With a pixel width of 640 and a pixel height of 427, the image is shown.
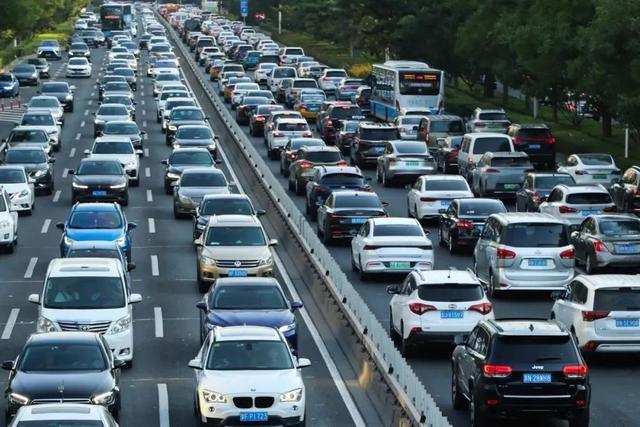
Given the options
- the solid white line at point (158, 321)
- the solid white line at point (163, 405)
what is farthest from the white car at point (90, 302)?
the solid white line at point (158, 321)

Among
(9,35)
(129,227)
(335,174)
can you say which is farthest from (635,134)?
(9,35)

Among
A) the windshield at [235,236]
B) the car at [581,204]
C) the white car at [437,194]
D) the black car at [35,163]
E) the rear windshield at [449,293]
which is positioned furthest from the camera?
the black car at [35,163]

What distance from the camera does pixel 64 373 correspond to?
947 inches

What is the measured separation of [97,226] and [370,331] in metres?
13.0

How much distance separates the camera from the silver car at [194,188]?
47.9 metres

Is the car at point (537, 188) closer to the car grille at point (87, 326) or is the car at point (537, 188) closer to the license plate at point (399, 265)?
the license plate at point (399, 265)

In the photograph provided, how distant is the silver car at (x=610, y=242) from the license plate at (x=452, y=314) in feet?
31.8

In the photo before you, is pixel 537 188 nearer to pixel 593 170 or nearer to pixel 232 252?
pixel 593 170

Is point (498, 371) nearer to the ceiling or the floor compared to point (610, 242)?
nearer to the ceiling

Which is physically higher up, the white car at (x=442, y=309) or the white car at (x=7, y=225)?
the white car at (x=442, y=309)

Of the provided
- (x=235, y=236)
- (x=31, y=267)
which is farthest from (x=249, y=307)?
(x=31, y=267)

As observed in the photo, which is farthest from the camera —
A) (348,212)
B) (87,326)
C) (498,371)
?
(348,212)

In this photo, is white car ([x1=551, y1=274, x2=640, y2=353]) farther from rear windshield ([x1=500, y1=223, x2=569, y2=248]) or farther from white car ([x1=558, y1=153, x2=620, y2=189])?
white car ([x1=558, y1=153, x2=620, y2=189])

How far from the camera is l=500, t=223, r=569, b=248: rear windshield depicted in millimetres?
34781
